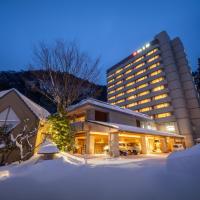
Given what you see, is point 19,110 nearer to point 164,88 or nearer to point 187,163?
point 187,163

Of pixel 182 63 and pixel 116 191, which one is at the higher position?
pixel 182 63

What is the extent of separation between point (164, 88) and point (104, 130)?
31849 mm

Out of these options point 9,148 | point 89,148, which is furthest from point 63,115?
point 89,148

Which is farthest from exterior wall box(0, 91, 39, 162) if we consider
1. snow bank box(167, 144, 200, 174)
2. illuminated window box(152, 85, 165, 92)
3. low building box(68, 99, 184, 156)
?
illuminated window box(152, 85, 165, 92)

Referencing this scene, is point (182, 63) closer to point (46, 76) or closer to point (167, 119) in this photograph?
point (167, 119)

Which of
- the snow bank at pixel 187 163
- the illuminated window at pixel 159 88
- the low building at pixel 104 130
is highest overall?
the illuminated window at pixel 159 88

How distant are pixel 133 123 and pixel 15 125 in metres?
18.7

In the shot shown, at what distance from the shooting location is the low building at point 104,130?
16697 mm

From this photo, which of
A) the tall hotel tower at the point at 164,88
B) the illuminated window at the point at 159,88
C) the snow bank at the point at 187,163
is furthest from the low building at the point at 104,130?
the illuminated window at the point at 159,88

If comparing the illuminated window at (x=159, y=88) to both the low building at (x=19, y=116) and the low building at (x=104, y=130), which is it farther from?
the low building at (x=19, y=116)

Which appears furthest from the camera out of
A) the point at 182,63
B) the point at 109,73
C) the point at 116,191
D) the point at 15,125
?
the point at 109,73

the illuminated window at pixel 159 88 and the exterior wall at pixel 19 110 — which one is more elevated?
the illuminated window at pixel 159 88

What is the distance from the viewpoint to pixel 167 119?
38.8m

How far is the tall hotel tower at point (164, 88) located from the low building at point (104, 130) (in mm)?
12773
